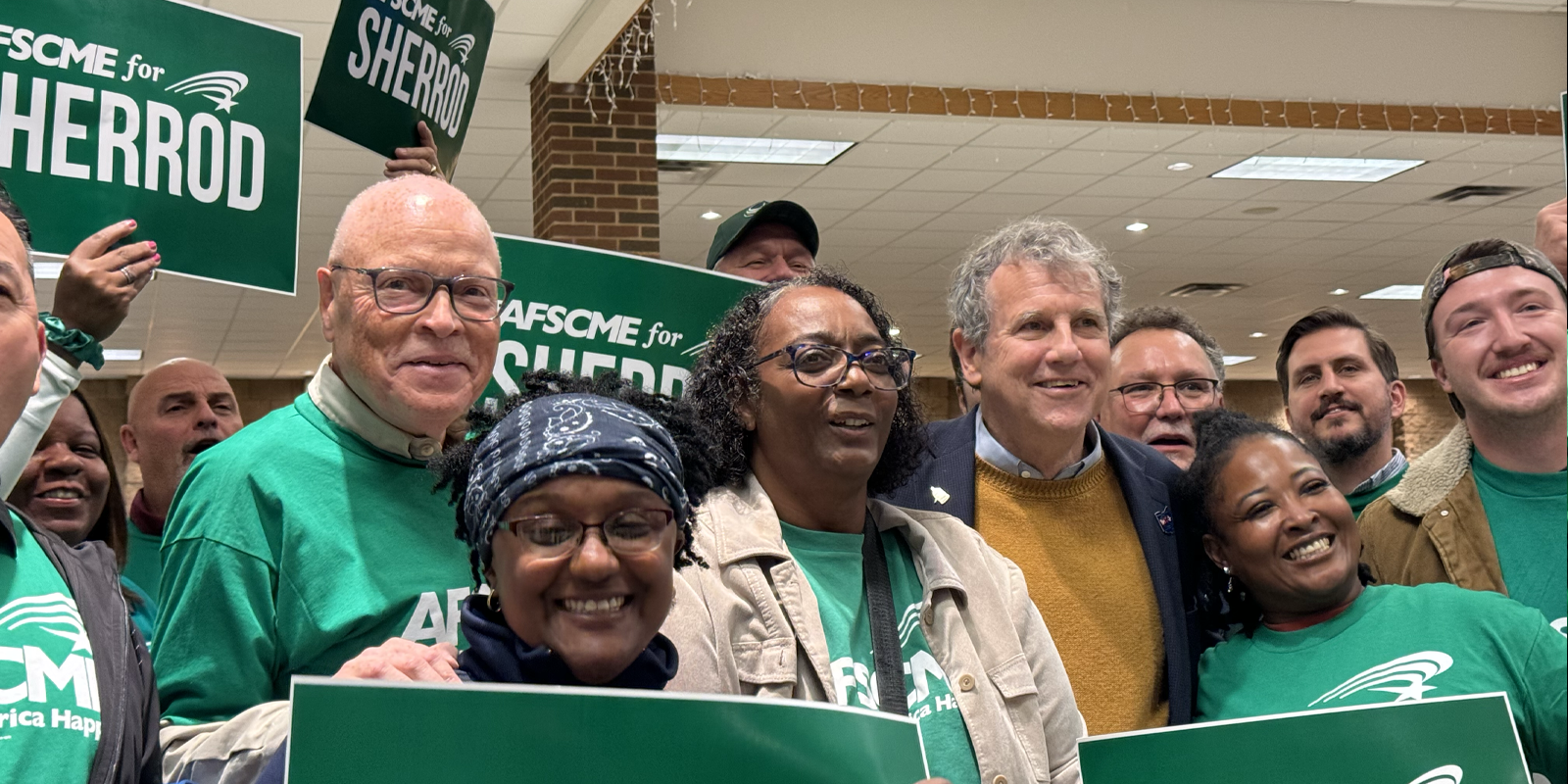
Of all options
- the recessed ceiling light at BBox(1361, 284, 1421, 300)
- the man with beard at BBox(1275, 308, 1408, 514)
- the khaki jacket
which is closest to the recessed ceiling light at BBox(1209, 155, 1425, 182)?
the recessed ceiling light at BBox(1361, 284, 1421, 300)

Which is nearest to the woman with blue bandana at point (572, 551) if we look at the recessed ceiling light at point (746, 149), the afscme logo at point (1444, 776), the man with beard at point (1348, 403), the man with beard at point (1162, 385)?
the afscme logo at point (1444, 776)

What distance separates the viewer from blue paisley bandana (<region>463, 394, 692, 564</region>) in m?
1.46

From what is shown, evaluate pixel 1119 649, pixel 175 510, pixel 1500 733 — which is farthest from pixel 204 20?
pixel 1500 733

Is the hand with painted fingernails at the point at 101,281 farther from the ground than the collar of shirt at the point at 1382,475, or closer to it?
farther from the ground

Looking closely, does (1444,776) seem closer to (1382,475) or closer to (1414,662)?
(1414,662)

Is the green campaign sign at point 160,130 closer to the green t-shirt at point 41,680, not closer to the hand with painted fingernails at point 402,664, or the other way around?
the green t-shirt at point 41,680

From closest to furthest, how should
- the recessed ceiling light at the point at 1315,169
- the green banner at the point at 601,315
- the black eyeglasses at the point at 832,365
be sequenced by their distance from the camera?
the black eyeglasses at the point at 832,365 < the green banner at the point at 601,315 < the recessed ceiling light at the point at 1315,169

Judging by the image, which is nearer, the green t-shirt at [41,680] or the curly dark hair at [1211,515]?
the green t-shirt at [41,680]

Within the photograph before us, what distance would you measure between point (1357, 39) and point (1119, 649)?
275 inches

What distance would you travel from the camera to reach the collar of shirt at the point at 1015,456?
252 centimetres

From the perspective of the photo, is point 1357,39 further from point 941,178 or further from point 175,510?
point 175,510

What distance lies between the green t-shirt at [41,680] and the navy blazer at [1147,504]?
1.28 m

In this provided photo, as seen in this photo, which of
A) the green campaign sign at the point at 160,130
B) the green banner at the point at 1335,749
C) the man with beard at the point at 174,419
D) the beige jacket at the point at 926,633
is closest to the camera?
the green banner at the point at 1335,749

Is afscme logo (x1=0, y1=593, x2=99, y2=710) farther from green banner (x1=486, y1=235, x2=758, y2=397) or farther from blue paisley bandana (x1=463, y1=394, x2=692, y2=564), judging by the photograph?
green banner (x1=486, y1=235, x2=758, y2=397)
